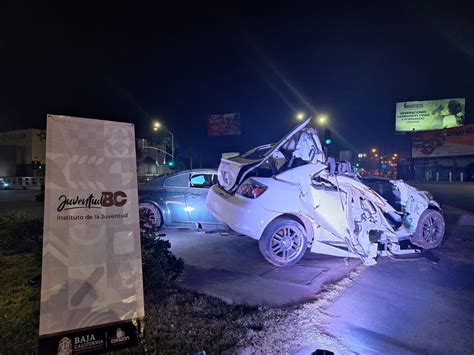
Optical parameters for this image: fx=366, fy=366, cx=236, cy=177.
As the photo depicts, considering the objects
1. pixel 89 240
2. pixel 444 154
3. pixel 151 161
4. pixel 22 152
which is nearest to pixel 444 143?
pixel 444 154

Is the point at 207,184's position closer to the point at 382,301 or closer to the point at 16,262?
the point at 16,262

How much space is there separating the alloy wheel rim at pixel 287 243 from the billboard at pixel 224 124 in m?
40.0

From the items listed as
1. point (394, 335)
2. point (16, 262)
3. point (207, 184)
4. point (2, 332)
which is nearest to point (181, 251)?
point (207, 184)

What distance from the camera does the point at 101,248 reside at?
286 centimetres

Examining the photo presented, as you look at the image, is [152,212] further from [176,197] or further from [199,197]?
[199,197]

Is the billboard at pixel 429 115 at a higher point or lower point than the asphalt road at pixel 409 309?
higher

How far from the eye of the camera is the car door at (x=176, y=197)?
28.2ft

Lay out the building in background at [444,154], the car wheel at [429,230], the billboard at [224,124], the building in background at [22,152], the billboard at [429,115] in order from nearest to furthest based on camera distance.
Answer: the car wheel at [429,230] → the building in background at [444,154] → the billboard at [429,115] → the billboard at [224,124] → the building in background at [22,152]

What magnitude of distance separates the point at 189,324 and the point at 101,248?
1.42m

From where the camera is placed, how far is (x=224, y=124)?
151 feet


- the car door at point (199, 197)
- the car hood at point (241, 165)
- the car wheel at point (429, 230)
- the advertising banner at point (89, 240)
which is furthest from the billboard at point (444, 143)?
the advertising banner at point (89, 240)

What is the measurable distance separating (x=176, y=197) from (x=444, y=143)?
45.3m

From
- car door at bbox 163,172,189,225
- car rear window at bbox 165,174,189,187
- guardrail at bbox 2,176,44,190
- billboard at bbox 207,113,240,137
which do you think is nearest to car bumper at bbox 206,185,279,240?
car door at bbox 163,172,189,225

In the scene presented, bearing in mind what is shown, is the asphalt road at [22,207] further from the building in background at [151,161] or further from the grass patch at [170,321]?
the building in background at [151,161]
